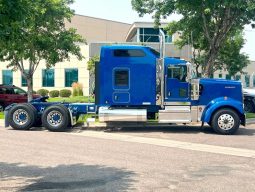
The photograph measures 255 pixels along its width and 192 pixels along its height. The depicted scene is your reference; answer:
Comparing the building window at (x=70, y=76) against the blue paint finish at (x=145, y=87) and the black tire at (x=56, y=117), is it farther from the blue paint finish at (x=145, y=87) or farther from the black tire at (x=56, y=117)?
the blue paint finish at (x=145, y=87)

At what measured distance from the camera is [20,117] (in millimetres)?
16078

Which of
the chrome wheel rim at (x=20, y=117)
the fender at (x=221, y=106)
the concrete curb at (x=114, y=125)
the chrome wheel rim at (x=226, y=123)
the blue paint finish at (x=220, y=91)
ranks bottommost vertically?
the concrete curb at (x=114, y=125)

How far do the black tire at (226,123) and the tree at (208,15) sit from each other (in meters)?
6.78

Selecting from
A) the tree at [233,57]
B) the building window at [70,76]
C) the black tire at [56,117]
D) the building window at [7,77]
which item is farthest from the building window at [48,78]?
the black tire at [56,117]

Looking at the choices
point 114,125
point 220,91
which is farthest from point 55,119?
point 220,91

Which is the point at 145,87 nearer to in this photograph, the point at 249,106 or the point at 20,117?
the point at 20,117

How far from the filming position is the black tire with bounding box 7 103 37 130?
1599cm

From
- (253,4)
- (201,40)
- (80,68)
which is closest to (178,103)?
(253,4)

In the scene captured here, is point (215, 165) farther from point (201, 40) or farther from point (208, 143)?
point (201, 40)

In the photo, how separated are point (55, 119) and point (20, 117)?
139 cm

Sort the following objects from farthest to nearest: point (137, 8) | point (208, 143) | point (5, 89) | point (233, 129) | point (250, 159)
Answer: point (5, 89), point (137, 8), point (233, 129), point (208, 143), point (250, 159)

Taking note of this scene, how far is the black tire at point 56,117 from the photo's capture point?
51.7 feet

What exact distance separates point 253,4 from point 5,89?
1618cm

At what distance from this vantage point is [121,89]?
1572 centimetres
